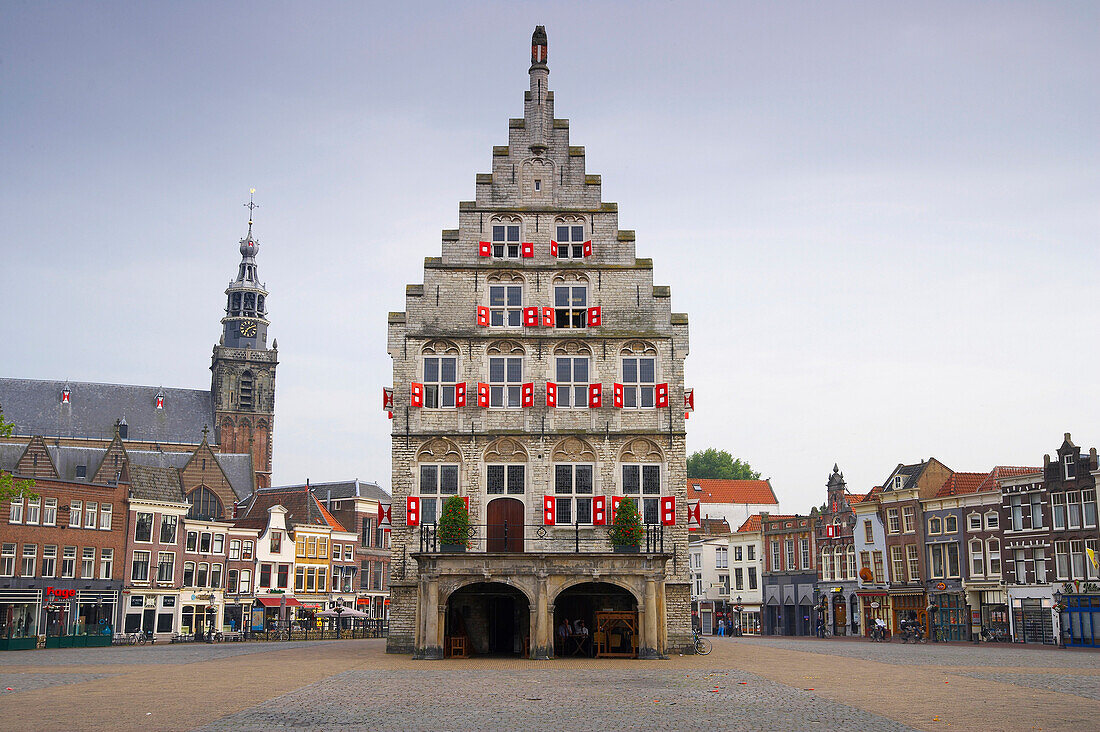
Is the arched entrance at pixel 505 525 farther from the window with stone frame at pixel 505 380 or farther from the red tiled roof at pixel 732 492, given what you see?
the red tiled roof at pixel 732 492

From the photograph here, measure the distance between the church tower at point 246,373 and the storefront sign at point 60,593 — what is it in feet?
179

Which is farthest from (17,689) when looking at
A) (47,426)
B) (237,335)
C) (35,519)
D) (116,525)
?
(237,335)

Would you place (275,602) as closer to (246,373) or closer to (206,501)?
(206,501)

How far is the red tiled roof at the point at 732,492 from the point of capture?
93.4 metres

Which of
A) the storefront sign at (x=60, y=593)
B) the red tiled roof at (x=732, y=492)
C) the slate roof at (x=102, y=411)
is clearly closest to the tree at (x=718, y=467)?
the red tiled roof at (x=732, y=492)

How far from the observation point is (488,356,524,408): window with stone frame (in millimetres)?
39906

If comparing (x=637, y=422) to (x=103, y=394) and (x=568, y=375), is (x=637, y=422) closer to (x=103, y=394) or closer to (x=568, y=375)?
(x=568, y=375)

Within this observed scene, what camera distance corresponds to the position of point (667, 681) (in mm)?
25078

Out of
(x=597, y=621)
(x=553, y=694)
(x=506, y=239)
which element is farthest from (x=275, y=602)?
(x=553, y=694)

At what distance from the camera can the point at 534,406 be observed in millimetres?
39688

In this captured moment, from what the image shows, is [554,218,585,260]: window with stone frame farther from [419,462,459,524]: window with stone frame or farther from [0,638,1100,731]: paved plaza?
[0,638,1100,731]: paved plaza

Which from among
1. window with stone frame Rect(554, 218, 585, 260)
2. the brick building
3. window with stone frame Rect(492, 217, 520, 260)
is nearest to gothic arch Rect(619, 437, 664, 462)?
the brick building

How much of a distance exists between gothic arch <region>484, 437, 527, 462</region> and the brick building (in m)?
0.05

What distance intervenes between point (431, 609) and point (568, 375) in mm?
10544
